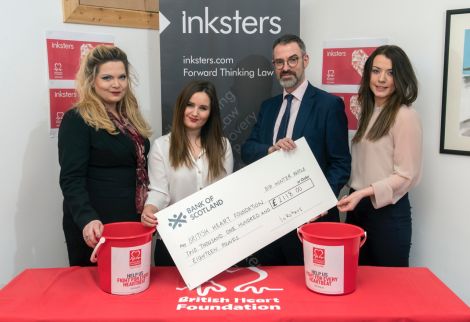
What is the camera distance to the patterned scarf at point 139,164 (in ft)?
6.61

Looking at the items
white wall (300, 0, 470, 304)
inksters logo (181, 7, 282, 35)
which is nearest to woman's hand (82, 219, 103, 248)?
inksters logo (181, 7, 282, 35)

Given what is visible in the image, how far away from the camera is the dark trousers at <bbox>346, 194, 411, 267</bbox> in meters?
2.10

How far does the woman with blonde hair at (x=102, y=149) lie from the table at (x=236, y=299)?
1.25ft

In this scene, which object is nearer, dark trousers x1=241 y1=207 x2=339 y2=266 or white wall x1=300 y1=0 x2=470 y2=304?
dark trousers x1=241 y1=207 x2=339 y2=266

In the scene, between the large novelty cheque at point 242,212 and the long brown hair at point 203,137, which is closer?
the large novelty cheque at point 242,212

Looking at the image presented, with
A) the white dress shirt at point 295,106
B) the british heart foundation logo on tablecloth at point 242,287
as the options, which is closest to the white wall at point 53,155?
the white dress shirt at point 295,106

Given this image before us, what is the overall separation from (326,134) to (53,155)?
1.60 meters

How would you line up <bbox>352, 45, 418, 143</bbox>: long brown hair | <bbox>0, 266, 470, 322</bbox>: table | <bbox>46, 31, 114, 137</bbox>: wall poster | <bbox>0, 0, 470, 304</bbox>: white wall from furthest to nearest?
<bbox>46, 31, 114, 137</bbox>: wall poster, <bbox>0, 0, 470, 304</bbox>: white wall, <bbox>352, 45, 418, 143</bbox>: long brown hair, <bbox>0, 266, 470, 322</bbox>: table

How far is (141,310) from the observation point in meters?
1.33

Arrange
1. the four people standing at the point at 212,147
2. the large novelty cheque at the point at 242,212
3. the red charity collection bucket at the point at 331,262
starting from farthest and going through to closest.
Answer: the four people standing at the point at 212,147 < the large novelty cheque at the point at 242,212 < the red charity collection bucket at the point at 331,262

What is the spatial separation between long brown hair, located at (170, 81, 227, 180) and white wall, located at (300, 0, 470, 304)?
49.8 inches

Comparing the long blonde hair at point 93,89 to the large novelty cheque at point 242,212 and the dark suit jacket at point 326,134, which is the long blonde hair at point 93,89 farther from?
the dark suit jacket at point 326,134

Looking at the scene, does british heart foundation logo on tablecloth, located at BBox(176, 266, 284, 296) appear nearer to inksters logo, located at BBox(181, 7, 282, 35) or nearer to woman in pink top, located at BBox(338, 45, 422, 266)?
woman in pink top, located at BBox(338, 45, 422, 266)

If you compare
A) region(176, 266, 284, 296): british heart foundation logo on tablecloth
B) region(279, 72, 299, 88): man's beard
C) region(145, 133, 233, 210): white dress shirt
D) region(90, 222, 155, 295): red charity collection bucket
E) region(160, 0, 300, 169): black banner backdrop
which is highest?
region(160, 0, 300, 169): black banner backdrop
